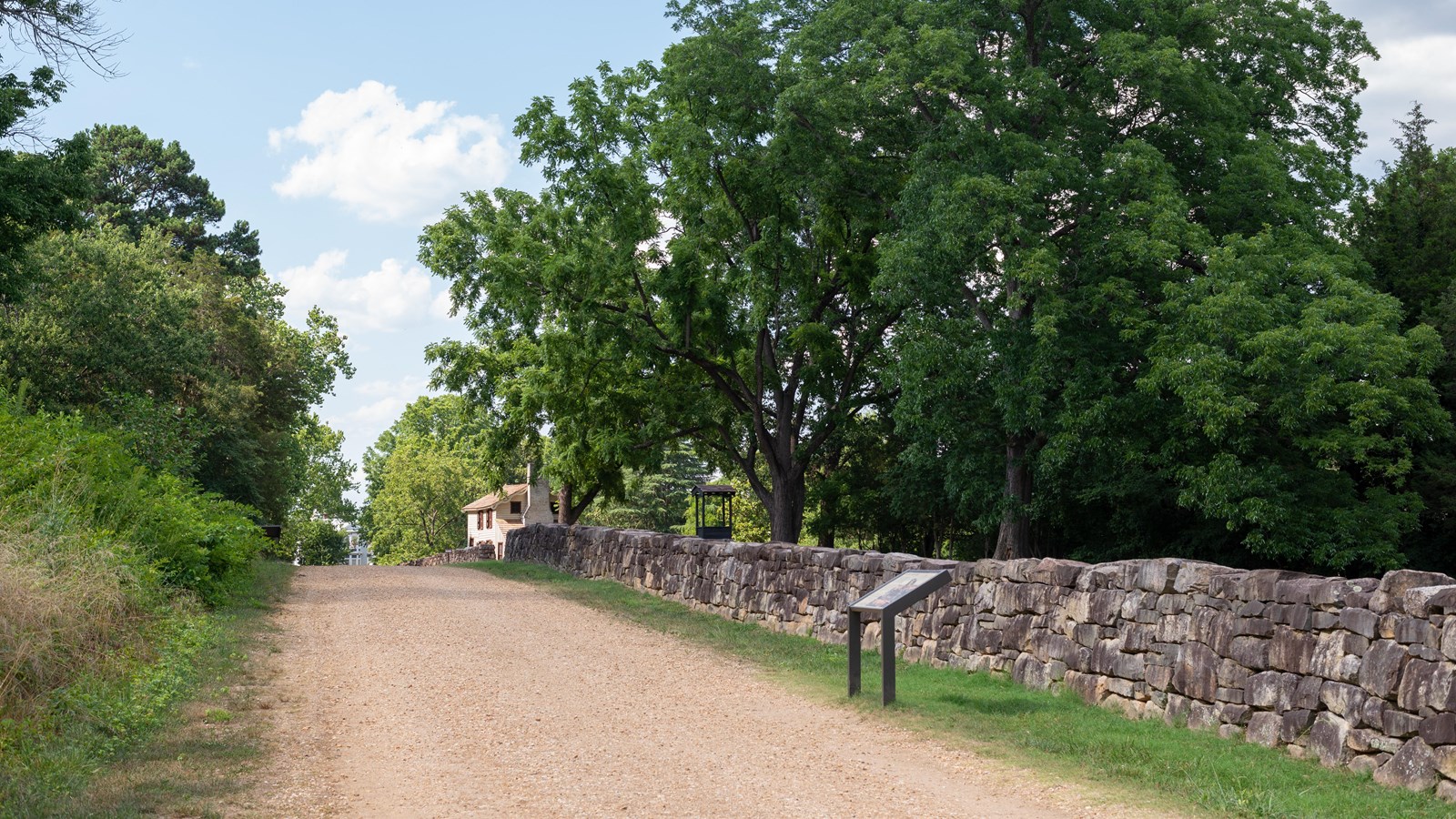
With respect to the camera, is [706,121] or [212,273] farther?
[212,273]

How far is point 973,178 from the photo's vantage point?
18.3m

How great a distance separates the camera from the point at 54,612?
796 cm

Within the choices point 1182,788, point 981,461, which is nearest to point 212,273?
point 981,461

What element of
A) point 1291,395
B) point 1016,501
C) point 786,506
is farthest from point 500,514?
point 1291,395

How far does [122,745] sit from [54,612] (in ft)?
4.29

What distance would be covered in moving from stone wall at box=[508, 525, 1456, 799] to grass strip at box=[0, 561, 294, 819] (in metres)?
6.58

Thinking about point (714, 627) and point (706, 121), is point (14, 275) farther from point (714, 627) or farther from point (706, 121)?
point (706, 121)

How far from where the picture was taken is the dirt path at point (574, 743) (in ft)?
21.9

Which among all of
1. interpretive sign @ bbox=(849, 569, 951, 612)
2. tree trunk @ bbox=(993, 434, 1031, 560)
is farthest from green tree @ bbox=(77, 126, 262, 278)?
interpretive sign @ bbox=(849, 569, 951, 612)

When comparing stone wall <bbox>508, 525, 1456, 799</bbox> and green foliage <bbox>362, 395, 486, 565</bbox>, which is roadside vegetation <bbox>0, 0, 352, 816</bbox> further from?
green foliage <bbox>362, 395, 486, 565</bbox>

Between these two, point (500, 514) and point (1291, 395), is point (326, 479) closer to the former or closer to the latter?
point (500, 514)

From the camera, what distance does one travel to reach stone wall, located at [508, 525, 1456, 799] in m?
6.92

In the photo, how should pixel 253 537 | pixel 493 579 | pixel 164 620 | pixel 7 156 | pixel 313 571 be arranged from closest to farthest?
1. pixel 164 620
2. pixel 7 156
3. pixel 253 537
4. pixel 493 579
5. pixel 313 571

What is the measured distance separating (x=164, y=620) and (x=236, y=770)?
16.3 feet
